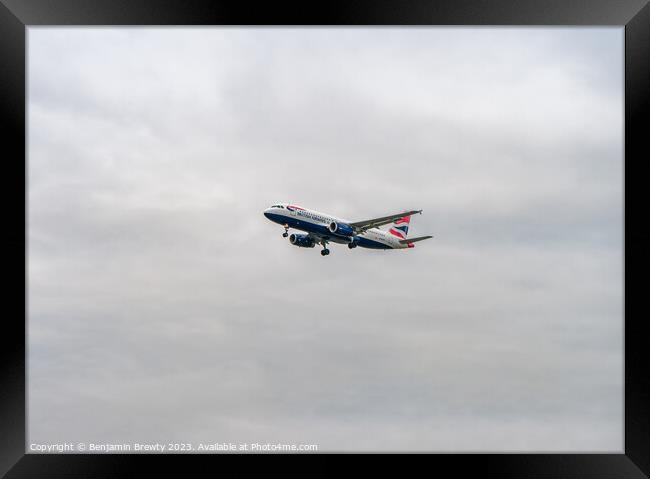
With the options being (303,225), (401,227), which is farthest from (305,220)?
(401,227)

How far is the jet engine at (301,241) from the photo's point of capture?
55519 millimetres

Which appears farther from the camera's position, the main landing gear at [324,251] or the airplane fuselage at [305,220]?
the main landing gear at [324,251]

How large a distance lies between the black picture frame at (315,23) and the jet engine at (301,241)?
121ft

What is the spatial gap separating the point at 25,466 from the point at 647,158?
16.5 m

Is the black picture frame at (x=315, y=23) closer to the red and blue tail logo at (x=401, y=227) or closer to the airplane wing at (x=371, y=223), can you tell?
the airplane wing at (x=371, y=223)

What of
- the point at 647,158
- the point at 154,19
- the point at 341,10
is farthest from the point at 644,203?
the point at 154,19

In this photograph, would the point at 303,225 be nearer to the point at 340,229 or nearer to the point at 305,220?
the point at 305,220

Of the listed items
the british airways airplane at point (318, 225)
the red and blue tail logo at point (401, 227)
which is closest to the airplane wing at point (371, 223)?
the british airways airplane at point (318, 225)

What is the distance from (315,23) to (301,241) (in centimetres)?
3716

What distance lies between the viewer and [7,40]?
18578 millimetres

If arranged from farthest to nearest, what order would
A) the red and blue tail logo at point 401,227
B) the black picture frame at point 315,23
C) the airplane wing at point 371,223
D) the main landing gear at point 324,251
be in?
the red and blue tail logo at point 401,227
the main landing gear at point 324,251
the airplane wing at point 371,223
the black picture frame at point 315,23

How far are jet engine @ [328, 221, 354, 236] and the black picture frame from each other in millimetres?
35979

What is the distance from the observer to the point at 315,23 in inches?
746

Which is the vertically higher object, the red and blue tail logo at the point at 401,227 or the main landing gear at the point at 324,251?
the red and blue tail logo at the point at 401,227
